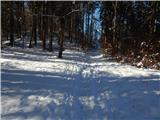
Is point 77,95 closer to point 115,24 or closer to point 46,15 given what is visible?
point 46,15

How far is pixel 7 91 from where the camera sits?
12.1 m

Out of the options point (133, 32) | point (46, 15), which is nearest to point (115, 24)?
point (133, 32)

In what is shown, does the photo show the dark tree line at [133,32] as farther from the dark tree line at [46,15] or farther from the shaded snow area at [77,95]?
the shaded snow area at [77,95]

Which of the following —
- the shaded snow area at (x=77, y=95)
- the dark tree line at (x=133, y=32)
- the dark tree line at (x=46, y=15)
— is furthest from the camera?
the dark tree line at (x=46, y=15)

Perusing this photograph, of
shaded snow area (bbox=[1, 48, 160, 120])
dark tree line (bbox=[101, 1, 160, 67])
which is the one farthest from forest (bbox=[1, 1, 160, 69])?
shaded snow area (bbox=[1, 48, 160, 120])

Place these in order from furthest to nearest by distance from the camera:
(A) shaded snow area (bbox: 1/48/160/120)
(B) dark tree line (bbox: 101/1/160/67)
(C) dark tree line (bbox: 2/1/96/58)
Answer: (C) dark tree line (bbox: 2/1/96/58) < (B) dark tree line (bbox: 101/1/160/67) < (A) shaded snow area (bbox: 1/48/160/120)

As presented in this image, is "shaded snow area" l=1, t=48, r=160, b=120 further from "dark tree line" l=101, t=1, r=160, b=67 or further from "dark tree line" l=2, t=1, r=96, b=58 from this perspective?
"dark tree line" l=2, t=1, r=96, b=58

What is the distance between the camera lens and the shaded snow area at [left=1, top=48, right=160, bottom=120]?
988 centimetres

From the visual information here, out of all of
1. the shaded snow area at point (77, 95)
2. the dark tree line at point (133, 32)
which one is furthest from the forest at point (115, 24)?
the shaded snow area at point (77, 95)

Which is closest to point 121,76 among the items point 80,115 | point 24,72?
point 24,72

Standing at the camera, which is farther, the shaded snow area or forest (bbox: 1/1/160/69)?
forest (bbox: 1/1/160/69)

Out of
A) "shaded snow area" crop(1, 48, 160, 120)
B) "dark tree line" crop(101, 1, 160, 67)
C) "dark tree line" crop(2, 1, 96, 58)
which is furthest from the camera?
"dark tree line" crop(2, 1, 96, 58)

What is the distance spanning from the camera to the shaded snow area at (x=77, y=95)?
988cm

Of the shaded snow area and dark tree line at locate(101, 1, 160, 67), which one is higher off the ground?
dark tree line at locate(101, 1, 160, 67)
